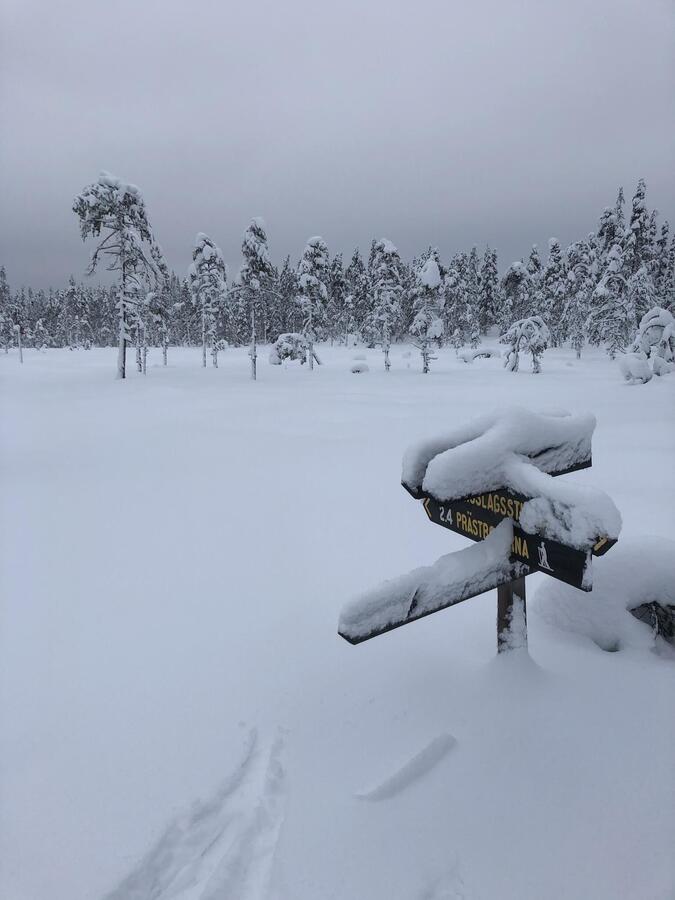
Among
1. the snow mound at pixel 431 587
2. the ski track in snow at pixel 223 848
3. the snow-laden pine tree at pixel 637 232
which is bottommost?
the ski track in snow at pixel 223 848

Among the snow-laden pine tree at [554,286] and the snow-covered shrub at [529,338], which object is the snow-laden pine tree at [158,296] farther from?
the snow-laden pine tree at [554,286]

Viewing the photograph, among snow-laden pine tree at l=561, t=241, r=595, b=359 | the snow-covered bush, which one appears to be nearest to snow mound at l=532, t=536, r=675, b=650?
the snow-covered bush

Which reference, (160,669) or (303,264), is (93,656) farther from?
(303,264)

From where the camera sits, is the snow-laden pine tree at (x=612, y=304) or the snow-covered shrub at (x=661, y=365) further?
the snow-laden pine tree at (x=612, y=304)

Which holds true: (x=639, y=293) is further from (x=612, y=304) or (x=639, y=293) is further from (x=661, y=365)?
(x=661, y=365)

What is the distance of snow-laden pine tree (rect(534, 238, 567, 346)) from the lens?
54906 mm

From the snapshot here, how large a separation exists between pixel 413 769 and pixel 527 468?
1980mm

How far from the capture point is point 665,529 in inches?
285

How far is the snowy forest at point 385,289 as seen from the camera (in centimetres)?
2948

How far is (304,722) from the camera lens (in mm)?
3604

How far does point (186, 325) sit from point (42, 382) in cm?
6041

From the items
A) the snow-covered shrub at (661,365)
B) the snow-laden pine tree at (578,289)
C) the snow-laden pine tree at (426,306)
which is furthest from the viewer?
the snow-laden pine tree at (578,289)

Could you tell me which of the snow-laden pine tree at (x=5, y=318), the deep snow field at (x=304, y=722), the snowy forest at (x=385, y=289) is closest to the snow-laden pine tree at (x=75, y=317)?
Result: the snowy forest at (x=385, y=289)

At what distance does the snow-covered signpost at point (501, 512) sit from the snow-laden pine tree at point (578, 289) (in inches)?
1967
